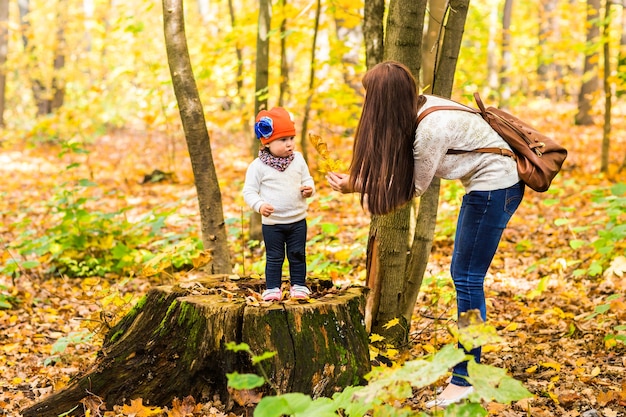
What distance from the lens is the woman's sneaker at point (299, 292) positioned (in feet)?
12.1

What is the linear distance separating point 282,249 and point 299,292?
0.95ft

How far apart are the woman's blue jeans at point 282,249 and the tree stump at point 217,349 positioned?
18 cm

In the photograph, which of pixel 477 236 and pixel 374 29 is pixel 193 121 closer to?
pixel 374 29

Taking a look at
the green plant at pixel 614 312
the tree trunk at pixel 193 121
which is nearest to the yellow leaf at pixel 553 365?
the green plant at pixel 614 312

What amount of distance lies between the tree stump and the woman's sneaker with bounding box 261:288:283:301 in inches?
3.1

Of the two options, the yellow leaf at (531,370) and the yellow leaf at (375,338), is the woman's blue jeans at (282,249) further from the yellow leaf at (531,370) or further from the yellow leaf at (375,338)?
the yellow leaf at (531,370)

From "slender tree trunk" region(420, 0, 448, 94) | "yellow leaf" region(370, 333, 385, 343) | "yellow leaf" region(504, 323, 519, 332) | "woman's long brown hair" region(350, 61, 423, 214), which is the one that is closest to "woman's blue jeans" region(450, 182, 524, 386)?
"woman's long brown hair" region(350, 61, 423, 214)

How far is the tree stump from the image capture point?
3.27 m

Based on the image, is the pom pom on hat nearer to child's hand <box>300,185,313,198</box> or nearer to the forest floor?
child's hand <box>300,185,313,198</box>

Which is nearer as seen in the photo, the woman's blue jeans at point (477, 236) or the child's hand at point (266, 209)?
the woman's blue jeans at point (477, 236)

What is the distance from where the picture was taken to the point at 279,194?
3635 mm

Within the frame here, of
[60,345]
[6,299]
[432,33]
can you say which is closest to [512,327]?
[432,33]

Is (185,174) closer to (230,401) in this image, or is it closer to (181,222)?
(181,222)

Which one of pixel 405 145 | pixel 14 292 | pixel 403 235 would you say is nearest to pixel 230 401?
pixel 403 235
